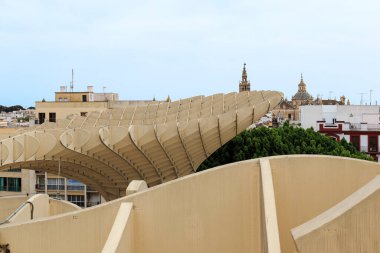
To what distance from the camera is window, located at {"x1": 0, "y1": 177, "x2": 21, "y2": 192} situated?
44.1 metres

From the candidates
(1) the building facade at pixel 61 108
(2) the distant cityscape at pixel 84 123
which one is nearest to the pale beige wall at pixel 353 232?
(2) the distant cityscape at pixel 84 123

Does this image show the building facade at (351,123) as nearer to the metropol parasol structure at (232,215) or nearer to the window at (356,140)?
the window at (356,140)

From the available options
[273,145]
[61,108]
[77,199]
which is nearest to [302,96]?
[61,108]

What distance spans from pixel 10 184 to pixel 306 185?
36700mm

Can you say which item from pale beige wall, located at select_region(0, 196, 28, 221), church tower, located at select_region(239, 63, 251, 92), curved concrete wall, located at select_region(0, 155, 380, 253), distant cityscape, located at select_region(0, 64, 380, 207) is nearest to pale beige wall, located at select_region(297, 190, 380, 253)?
curved concrete wall, located at select_region(0, 155, 380, 253)

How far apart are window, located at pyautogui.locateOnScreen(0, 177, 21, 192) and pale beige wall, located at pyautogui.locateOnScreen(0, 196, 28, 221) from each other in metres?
27.3

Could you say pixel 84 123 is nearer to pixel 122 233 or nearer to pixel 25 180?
pixel 25 180

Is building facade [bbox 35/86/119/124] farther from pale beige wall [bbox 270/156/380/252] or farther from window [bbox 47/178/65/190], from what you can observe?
pale beige wall [bbox 270/156/380/252]

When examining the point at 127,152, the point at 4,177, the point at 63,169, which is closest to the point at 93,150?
the point at 127,152

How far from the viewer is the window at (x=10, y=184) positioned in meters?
44.1

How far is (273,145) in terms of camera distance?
3416 centimetres

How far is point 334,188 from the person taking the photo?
11906 millimetres

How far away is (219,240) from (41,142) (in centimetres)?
1418

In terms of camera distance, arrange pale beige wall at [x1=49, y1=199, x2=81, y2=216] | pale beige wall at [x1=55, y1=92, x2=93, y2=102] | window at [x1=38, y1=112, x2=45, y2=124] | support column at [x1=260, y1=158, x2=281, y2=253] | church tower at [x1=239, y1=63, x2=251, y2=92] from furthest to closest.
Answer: church tower at [x1=239, y1=63, x2=251, y2=92] → pale beige wall at [x1=55, y1=92, x2=93, y2=102] → window at [x1=38, y1=112, x2=45, y2=124] → pale beige wall at [x1=49, y1=199, x2=81, y2=216] → support column at [x1=260, y1=158, x2=281, y2=253]
